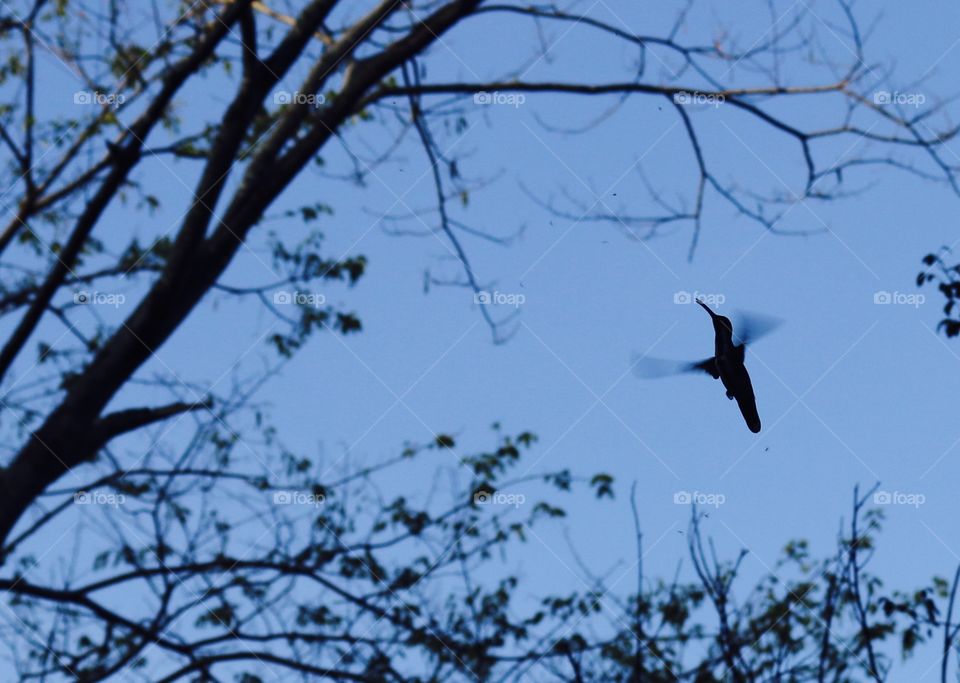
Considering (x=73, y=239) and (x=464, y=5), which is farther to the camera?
(x=464, y=5)

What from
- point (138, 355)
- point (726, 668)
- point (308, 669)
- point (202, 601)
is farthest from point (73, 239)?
point (726, 668)

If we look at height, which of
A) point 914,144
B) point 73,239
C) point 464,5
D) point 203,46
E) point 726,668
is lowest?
point 726,668

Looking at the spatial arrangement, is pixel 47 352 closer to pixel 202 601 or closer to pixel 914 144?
pixel 202 601

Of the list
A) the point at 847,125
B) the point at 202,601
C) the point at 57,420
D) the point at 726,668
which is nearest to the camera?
the point at 726,668

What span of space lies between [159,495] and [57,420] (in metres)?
1.00

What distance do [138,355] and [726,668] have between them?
13.5 feet

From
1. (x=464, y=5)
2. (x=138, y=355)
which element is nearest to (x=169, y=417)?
(x=138, y=355)

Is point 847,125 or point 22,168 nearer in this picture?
point 22,168

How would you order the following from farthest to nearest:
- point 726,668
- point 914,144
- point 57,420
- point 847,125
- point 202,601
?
point 847,125 < point 914,144 < point 202,601 < point 57,420 < point 726,668

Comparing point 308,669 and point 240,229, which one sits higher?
point 240,229

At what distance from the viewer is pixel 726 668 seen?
3.24 metres

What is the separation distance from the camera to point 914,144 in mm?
7320

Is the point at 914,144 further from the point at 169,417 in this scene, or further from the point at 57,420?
the point at 57,420

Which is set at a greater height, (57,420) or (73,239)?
(73,239)
